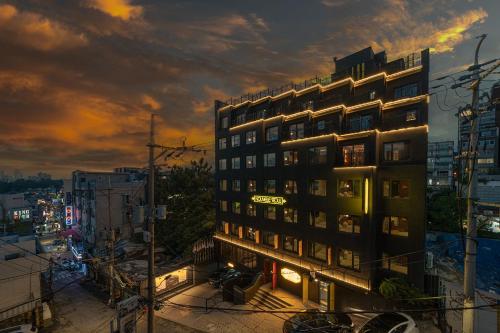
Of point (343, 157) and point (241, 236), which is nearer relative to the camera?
point (343, 157)

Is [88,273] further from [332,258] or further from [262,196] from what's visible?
[332,258]

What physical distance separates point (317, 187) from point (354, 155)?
4.47 metres

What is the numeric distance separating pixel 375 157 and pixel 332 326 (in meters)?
13.2

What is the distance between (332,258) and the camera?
2122cm

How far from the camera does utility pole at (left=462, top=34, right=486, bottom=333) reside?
10.5 metres

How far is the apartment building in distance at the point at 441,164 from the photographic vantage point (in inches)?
2739

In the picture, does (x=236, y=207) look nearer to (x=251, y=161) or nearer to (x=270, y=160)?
(x=251, y=161)

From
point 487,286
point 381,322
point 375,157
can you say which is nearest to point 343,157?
point 375,157

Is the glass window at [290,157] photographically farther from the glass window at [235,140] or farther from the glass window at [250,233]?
the glass window at [250,233]

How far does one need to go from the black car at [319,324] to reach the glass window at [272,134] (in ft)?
56.2

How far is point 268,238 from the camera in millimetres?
27203

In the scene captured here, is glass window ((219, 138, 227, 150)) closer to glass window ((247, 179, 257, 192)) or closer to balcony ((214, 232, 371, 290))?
glass window ((247, 179, 257, 192))

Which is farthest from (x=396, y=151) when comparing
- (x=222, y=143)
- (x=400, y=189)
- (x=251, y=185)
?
(x=222, y=143)

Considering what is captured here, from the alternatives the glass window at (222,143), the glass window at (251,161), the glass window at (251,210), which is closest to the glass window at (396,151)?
the glass window at (251,161)
